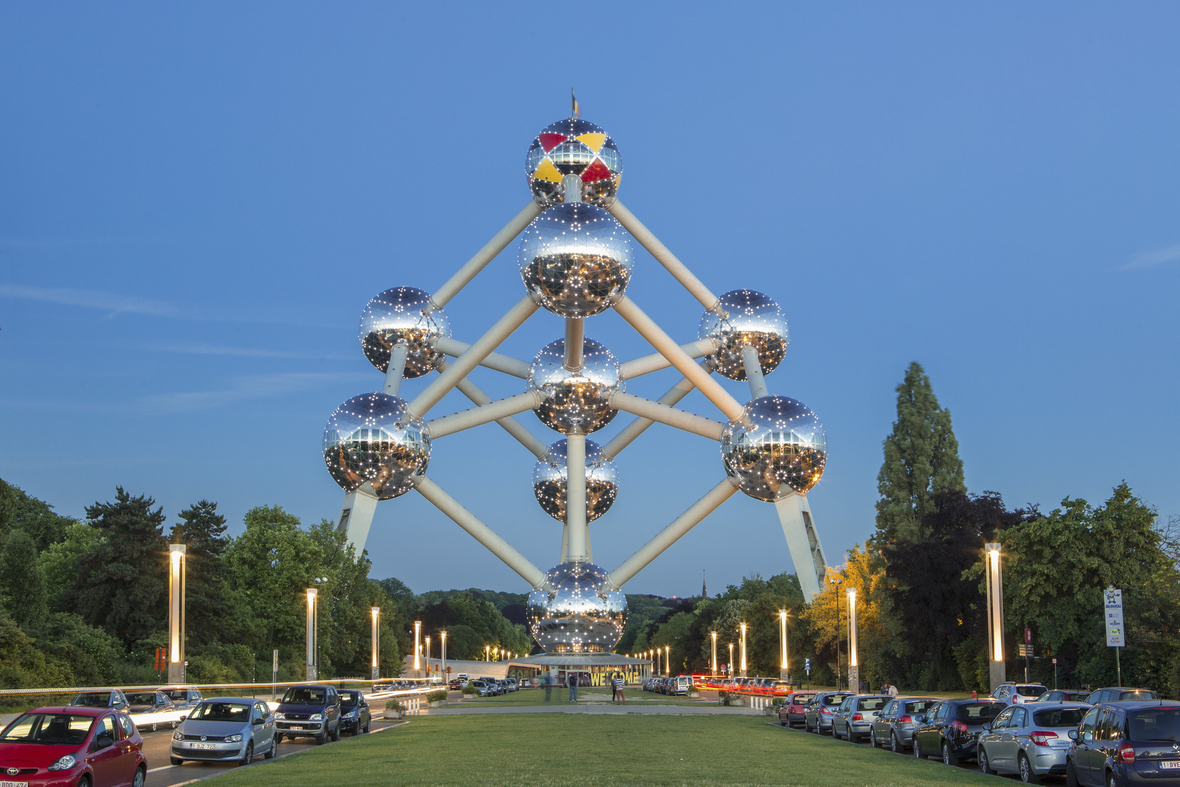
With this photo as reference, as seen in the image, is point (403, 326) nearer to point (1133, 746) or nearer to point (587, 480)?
point (587, 480)

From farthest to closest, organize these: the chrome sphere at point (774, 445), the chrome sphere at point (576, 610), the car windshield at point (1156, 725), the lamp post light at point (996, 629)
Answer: the chrome sphere at point (576, 610) < the chrome sphere at point (774, 445) < the lamp post light at point (996, 629) < the car windshield at point (1156, 725)

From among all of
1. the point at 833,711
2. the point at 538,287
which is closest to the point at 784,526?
the point at 833,711

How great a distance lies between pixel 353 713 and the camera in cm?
3044

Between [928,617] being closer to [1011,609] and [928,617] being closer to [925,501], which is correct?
[1011,609]

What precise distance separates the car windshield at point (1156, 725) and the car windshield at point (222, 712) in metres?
14.8

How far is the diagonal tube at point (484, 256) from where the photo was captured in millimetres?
41062

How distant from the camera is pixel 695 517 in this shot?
131 feet

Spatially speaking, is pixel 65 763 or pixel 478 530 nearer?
pixel 65 763

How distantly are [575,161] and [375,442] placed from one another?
10.8m

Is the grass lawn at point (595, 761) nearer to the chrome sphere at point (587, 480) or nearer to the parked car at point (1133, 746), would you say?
the parked car at point (1133, 746)

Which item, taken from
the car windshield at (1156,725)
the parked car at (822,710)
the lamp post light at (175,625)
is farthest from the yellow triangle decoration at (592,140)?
the car windshield at (1156,725)

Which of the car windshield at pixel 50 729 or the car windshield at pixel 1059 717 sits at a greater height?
the car windshield at pixel 50 729

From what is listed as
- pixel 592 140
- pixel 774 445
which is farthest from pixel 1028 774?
pixel 592 140

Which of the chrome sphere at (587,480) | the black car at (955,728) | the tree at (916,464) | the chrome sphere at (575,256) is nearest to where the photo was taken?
the black car at (955,728)
